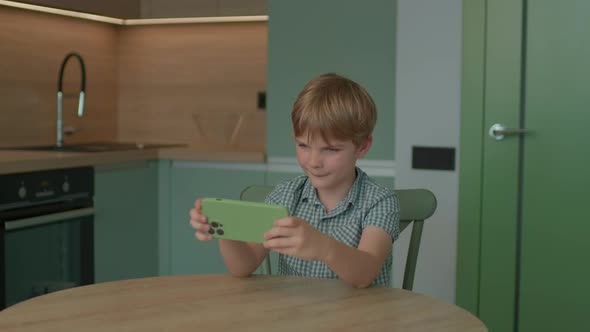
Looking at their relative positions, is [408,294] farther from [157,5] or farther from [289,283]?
[157,5]

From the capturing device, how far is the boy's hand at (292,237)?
4.52 feet

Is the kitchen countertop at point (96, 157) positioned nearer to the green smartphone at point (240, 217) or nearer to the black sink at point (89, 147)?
the black sink at point (89, 147)

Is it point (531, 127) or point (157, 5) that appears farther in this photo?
point (157, 5)

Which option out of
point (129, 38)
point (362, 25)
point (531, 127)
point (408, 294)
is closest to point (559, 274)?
point (531, 127)

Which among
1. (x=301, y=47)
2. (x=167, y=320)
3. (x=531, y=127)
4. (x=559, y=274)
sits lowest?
(x=559, y=274)

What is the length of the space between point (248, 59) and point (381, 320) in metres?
2.65

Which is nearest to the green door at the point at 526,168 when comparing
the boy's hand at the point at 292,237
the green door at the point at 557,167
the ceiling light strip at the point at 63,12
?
the green door at the point at 557,167

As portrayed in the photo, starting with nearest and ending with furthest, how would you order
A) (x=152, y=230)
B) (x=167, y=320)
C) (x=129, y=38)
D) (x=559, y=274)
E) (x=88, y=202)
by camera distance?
(x=167, y=320) → (x=559, y=274) → (x=88, y=202) → (x=152, y=230) → (x=129, y=38)

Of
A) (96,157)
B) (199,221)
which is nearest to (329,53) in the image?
(96,157)

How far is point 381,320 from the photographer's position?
1305 millimetres

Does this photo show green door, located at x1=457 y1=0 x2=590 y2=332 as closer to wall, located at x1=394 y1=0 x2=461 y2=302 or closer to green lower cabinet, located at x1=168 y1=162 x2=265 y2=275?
wall, located at x1=394 y1=0 x2=461 y2=302

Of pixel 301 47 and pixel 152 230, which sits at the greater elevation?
pixel 301 47

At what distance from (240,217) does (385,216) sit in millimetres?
379

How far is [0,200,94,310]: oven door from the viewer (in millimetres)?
2672
